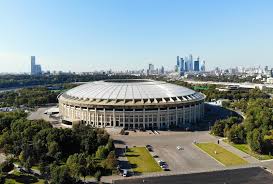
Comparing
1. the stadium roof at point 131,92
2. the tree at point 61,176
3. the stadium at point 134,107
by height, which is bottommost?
the tree at point 61,176

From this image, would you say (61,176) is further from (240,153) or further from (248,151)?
(248,151)

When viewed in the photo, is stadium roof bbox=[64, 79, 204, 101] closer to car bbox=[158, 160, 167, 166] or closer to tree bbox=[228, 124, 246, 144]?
tree bbox=[228, 124, 246, 144]

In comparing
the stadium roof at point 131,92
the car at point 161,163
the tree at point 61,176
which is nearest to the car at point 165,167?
the car at point 161,163

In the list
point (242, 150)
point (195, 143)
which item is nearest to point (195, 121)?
point (195, 143)

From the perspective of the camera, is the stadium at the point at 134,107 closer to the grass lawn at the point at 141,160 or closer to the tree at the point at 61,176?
the grass lawn at the point at 141,160

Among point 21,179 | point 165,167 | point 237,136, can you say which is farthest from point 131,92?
point 21,179

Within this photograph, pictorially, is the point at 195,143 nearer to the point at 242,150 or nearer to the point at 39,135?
the point at 242,150
